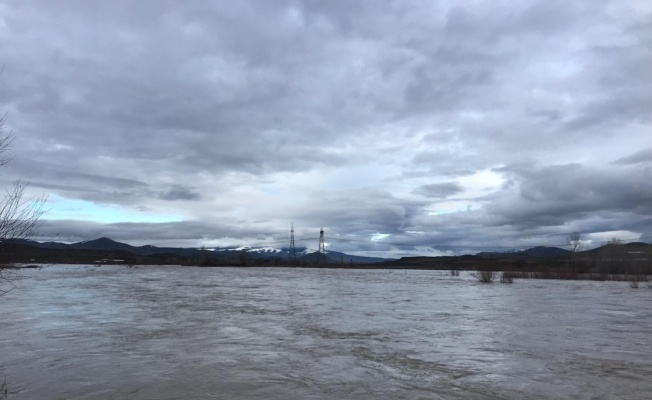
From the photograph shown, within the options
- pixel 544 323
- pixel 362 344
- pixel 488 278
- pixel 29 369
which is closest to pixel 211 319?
pixel 362 344

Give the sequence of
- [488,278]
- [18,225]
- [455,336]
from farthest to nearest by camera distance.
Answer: [488,278] → [455,336] → [18,225]

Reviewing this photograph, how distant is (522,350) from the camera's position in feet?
52.1

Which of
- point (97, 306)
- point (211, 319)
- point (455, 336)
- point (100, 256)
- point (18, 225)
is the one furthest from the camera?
point (100, 256)

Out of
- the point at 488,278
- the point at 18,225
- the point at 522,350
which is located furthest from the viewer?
the point at 488,278

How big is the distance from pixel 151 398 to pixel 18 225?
5304mm

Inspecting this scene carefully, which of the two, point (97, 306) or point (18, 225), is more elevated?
point (18, 225)

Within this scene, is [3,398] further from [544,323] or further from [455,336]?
[544,323]

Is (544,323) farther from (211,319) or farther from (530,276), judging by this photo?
(530,276)

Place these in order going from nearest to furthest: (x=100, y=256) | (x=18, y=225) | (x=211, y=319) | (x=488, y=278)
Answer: (x=18, y=225)
(x=211, y=319)
(x=488, y=278)
(x=100, y=256)

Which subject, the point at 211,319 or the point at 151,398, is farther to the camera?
the point at 211,319

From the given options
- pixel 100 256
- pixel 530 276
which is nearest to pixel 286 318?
pixel 530 276

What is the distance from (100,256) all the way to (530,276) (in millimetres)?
169478

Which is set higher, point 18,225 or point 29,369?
point 18,225

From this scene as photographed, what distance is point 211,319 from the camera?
22.7 meters
